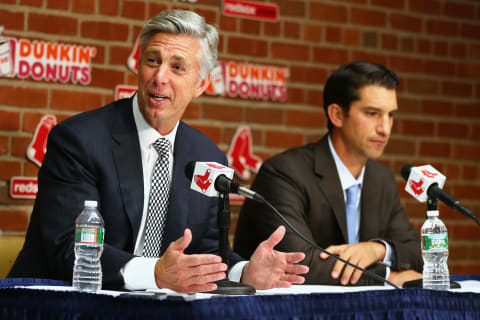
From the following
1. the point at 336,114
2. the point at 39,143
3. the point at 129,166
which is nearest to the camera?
the point at 129,166

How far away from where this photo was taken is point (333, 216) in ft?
9.45

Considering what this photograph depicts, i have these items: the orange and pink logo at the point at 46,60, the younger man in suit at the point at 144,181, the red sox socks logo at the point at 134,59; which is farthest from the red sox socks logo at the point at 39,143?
the younger man in suit at the point at 144,181

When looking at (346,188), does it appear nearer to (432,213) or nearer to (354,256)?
(354,256)

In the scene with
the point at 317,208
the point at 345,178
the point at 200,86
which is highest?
the point at 200,86

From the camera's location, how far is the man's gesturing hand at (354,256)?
2.50 meters

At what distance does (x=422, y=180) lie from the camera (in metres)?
2.13

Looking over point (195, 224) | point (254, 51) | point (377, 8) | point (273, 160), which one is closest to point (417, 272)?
point (273, 160)

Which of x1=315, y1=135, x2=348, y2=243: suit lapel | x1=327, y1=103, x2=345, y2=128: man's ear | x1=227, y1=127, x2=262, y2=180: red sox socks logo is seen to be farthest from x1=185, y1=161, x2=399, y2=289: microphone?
x1=227, y1=127, x2=262, y2=180: red sox socks logo

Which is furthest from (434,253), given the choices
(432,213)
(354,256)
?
(354,256)

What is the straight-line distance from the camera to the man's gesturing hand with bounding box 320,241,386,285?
2496mm

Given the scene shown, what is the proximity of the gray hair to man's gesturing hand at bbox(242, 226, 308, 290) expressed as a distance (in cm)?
77

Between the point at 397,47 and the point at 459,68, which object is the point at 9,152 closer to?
the point at 397,47

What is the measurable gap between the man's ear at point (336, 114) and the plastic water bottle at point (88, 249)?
1438 mm

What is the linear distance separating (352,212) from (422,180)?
855mm
